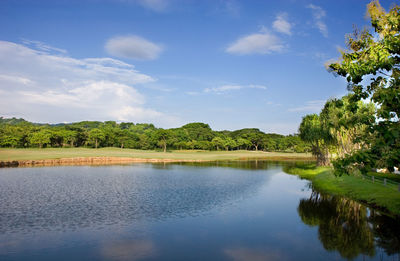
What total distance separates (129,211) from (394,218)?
25725 mm

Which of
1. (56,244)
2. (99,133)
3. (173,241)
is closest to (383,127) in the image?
(173,241)

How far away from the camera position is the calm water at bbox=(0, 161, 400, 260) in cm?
1817

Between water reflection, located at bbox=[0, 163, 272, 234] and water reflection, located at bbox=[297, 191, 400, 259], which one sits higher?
water reflection, located at bbox=[0, 163, 272, 234]

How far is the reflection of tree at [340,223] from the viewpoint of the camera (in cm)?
1936

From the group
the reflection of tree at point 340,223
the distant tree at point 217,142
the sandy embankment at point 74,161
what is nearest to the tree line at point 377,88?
the reflection of tree at point 340,223

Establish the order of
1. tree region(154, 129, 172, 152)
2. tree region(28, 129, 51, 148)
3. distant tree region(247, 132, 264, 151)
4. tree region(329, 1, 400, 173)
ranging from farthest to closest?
distant tree region(247, 132, 264, 151), tree region(154, 129, 172, 152), tree region(28, 129, 51, 148), tree region(329, 1, 400, 173)

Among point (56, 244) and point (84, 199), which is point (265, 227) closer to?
point (56, 244)

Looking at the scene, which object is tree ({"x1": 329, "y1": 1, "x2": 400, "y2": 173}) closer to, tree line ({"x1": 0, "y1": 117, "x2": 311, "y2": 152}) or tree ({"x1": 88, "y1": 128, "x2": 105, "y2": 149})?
tree line ({"x1": 0, "y1": 117, "x2": 311, "y2": 152})

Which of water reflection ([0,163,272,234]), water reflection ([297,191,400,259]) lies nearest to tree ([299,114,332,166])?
water reflection ([0,163,272,234])

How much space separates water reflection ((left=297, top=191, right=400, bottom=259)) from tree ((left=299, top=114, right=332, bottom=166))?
32637 mm

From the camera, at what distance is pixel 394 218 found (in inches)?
1014

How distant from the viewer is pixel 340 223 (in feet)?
82.5

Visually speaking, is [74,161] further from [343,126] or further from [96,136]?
[343,126]

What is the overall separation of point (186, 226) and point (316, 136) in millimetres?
51637
